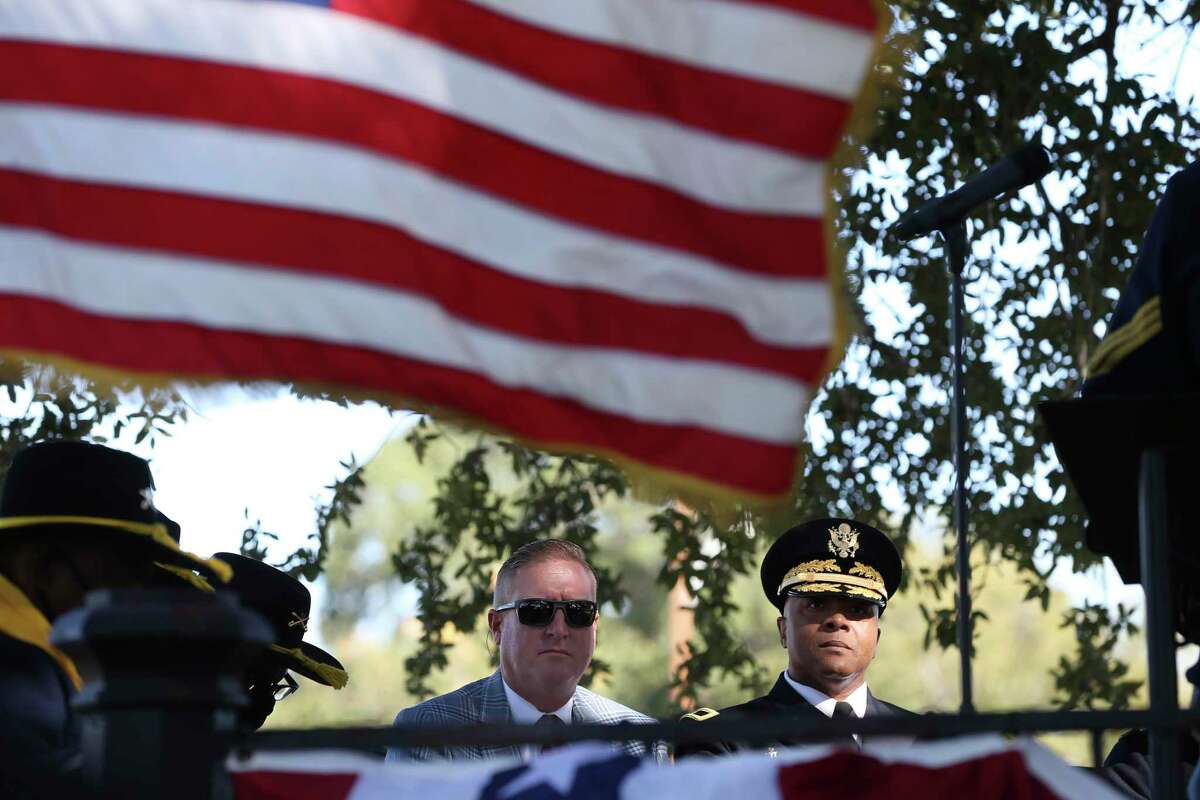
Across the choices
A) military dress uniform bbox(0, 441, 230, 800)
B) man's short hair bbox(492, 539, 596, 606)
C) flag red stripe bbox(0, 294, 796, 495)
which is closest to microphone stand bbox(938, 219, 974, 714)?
man's short hair bbox(492, 539, 596, 606)

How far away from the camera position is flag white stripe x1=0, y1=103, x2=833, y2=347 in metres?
3.06

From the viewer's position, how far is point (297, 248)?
3035mm

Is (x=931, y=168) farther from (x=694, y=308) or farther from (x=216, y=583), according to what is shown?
(x=694, y=308)

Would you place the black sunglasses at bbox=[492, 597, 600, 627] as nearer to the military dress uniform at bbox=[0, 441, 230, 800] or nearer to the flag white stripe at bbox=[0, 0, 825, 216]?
the military dress uniform at bbox=[0, 441, 230, 800]

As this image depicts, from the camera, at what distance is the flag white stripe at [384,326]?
9.87ft

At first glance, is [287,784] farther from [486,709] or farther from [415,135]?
[486,709]

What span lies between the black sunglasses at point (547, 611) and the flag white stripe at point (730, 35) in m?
3.03

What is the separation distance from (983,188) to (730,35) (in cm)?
214

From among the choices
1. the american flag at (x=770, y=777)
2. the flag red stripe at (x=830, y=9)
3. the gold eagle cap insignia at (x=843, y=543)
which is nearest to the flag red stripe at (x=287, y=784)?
the american flag at (x=770, y=777)

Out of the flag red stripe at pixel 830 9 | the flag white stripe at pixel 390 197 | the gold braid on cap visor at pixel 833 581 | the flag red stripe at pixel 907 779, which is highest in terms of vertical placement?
the flag red stripe at pixel 830 9

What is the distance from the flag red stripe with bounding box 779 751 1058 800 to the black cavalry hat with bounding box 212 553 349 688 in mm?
3066

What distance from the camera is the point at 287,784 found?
9.58ft

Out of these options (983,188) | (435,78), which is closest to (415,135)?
(435,78)

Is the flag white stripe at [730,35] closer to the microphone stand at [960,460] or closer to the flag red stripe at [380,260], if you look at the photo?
the flag red stripe at [380,260]
